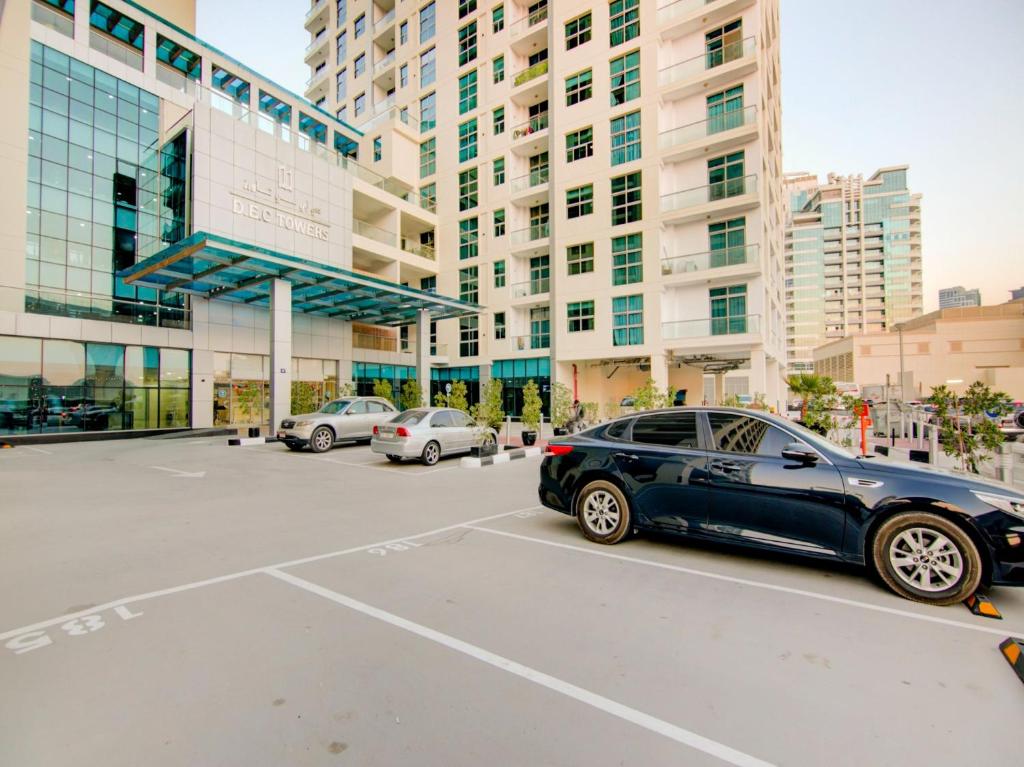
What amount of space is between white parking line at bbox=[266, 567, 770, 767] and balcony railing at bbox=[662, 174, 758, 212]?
85.2 ft

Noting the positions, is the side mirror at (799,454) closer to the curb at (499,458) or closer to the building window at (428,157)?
the curb at (499,458)

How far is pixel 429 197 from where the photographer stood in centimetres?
3541

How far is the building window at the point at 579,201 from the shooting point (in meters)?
28.5

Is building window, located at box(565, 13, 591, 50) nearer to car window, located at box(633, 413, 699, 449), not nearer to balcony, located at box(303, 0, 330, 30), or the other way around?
balcony, located at box(303, 0, 330, 30)

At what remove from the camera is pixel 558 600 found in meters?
3.97

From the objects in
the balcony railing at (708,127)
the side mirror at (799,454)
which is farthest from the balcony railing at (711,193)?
the side mirror at (799,454)

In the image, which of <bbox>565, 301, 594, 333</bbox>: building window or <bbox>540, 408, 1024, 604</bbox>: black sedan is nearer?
<bbox>540, 408, 1024, 604</bbox>: black sedan

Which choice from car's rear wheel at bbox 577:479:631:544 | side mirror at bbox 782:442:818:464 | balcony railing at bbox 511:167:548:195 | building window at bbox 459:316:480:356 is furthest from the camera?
building window at bbox 459:316:480:356

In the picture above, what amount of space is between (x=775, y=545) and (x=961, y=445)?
9.25 meters

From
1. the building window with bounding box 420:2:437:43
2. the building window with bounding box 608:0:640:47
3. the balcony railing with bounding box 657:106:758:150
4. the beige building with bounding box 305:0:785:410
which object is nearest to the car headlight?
the beige building with bounding box 305:0:785:410

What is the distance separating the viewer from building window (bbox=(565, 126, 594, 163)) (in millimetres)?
28438

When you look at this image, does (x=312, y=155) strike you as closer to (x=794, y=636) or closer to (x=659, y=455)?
(x=659, y=455)

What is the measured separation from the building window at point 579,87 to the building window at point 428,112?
11.1 meters

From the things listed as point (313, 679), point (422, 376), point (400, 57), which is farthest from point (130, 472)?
point (400, 57)
